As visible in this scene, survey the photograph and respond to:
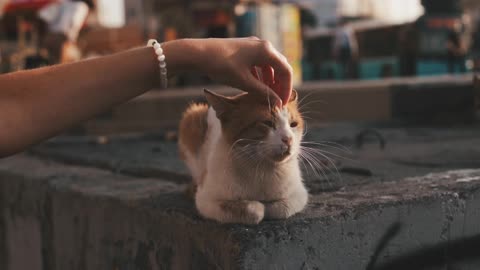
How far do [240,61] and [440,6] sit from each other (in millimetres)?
12979

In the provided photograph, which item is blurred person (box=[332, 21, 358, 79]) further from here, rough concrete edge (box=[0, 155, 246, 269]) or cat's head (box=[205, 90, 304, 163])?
cat's head (box=[205, 90, 304, 163])

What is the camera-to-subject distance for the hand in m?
1.91

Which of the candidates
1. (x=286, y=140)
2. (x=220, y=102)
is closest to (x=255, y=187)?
(x=286, y=140)

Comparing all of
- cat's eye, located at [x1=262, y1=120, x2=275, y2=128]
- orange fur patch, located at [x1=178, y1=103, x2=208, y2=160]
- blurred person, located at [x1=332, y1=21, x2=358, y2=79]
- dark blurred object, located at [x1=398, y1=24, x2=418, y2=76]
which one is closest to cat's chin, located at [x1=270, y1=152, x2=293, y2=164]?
cat's eye, located at [x1=262, y1=120, x2=275, y2=128]

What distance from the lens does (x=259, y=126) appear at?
199cm

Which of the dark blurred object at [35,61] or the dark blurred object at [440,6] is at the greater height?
the dark blurred object at [440,6]

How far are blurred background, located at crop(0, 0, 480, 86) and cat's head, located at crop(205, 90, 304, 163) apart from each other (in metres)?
6.55

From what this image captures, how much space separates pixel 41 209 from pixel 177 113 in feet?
11.5

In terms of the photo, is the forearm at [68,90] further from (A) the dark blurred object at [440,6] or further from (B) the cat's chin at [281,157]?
(A) the dark blurred object at [440,6]

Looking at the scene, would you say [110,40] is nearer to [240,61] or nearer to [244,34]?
[244,34]

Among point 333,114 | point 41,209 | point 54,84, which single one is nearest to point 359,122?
point 333,114

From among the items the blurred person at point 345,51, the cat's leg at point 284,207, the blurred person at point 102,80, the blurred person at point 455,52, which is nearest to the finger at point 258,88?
the blurred person at point 102,80

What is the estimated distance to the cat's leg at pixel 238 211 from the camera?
1.98 metres

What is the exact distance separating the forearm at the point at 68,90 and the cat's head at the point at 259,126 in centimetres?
24
